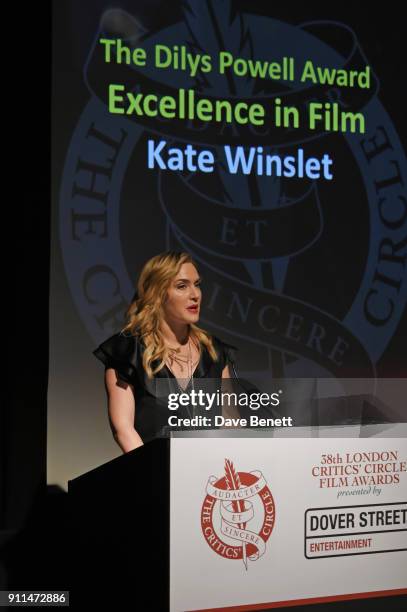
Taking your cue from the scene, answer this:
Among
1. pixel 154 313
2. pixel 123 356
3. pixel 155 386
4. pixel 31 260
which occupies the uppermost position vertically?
pixel 31 260

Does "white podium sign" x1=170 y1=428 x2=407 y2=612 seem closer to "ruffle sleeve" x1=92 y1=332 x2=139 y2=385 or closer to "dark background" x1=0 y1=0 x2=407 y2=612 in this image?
"ruffle sleeve" x1=92 y1=332 x2=139 y2=385

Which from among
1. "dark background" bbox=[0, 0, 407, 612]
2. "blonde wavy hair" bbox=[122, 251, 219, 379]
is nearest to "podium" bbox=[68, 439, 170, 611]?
"blonde wavy hair" bbox=[122, 251, 219, 379]

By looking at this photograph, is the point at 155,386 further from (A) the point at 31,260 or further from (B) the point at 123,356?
(A) the point at 31,260

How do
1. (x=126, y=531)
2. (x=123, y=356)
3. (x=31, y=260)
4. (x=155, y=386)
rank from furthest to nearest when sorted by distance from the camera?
1. (x=31, y=260)
2. (x=123, y=356)
3. (x=155, y=386)
4. (x=126, y=531)

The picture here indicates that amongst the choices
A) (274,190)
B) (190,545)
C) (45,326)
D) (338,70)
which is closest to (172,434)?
(190,545)

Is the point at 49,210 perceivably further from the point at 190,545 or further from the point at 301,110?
the point at 190,545

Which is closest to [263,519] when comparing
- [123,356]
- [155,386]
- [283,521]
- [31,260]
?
[283,521]

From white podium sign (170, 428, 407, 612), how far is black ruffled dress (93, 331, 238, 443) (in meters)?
1.39

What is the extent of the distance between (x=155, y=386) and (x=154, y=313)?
335 mm

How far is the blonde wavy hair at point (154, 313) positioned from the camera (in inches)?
133

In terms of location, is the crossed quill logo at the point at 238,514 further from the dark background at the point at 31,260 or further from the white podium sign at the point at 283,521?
the dark background at the point at 31,260

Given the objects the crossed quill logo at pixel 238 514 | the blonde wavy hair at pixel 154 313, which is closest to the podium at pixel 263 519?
the crossed quill logo at pixel 238 514

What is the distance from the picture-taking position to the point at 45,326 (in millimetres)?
4156

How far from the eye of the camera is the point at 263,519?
1.74m
